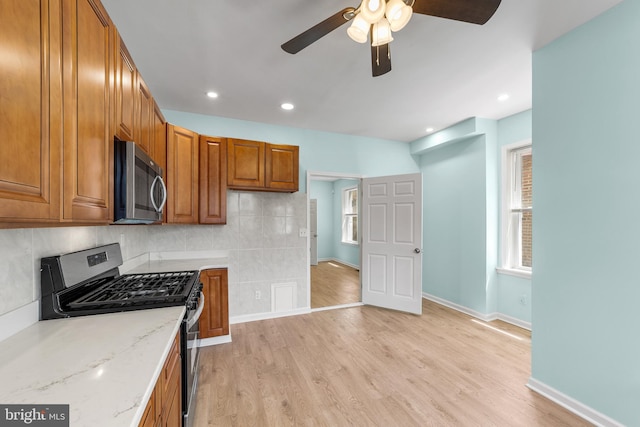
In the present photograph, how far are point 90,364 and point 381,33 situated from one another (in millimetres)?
1995

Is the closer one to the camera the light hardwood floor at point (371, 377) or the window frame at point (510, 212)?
the light hardwood floor at point (371, 377)

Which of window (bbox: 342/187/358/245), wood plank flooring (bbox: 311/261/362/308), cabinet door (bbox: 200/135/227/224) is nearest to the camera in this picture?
cabinet door (bbox: 200/135/227/224)

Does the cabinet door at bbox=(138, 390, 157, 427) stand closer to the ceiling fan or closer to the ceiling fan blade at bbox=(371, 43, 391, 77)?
the ceiling fan

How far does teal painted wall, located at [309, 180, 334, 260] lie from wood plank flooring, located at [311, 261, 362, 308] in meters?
0.49

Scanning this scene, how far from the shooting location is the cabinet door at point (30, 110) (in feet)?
2.19

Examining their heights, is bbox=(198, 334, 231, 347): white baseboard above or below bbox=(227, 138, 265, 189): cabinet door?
below

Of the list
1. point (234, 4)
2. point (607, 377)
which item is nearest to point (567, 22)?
point (234, 4)

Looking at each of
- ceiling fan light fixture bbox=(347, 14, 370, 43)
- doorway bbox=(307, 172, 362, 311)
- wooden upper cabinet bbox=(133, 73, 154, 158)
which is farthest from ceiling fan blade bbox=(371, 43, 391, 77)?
doorway bbox=(307, 172, 362, 311)

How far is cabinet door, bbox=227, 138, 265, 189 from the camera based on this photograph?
3.08 metres

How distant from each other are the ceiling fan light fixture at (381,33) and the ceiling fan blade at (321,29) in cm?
16

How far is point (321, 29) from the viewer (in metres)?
1.46

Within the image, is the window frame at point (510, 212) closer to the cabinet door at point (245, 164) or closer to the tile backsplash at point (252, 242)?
the tile backsplash at point (252, 242)

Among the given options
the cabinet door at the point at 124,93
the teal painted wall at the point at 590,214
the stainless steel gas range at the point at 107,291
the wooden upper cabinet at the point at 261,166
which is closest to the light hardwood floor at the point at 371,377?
the teal painted wall at the point at 590,214

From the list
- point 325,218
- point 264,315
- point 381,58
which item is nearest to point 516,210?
point 381,58
